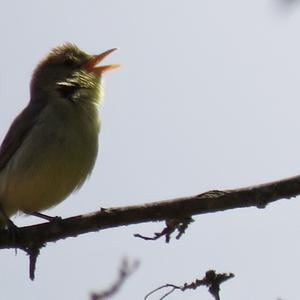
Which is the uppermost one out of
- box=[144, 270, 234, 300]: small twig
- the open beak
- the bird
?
the open beak

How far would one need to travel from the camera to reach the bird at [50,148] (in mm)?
6277

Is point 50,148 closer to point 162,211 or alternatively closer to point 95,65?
point 95,65

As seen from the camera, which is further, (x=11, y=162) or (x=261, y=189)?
(x=11, y=162)

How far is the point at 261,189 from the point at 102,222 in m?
1.04

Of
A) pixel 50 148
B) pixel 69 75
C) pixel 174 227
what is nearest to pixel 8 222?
pixel 50 148

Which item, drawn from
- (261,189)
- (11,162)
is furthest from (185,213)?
(11,162)

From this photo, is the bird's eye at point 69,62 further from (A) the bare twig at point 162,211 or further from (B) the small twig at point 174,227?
(B) the small twig at point 174,227

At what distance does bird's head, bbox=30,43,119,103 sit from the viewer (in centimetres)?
721

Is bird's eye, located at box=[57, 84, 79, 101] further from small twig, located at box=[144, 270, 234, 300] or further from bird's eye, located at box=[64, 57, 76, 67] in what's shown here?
small twig, located at box=[144, 270, 234, 300]

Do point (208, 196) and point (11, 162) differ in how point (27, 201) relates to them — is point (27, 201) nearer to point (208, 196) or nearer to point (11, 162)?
point (11, 162)

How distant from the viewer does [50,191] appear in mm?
6379

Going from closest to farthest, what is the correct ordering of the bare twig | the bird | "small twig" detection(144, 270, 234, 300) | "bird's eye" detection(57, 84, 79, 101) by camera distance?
"small twig" detection(144, 270, 234, 300), the bare twig, the bird, "bird's eye" detection(57, 84, 79, 101)

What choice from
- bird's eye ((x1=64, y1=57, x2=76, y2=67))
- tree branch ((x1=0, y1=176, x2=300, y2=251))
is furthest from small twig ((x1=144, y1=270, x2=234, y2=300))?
bird's eye ((x1=64, y1=57, x2=76, y2=67))

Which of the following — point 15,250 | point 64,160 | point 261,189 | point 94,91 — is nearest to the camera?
point 261,189
